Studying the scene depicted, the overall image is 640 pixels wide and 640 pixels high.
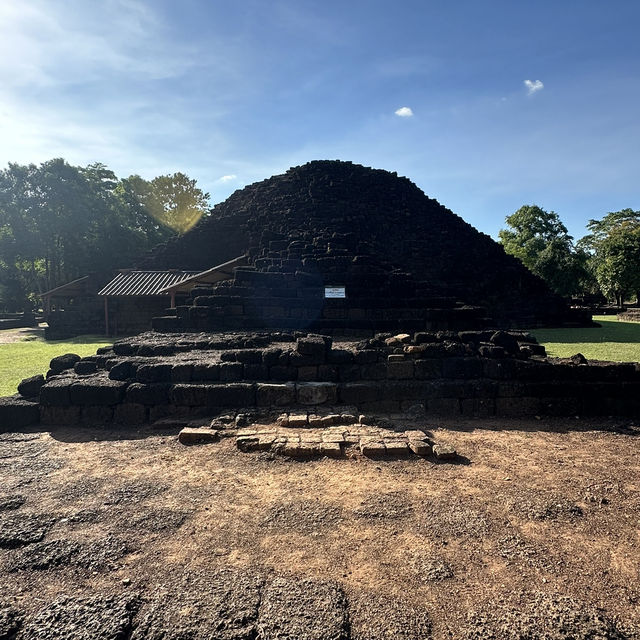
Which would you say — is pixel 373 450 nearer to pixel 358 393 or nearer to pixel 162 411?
pixel 358 393

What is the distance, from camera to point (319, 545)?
3.01m

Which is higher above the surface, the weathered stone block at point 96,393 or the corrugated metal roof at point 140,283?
the corrugated metal roof at point 140,283

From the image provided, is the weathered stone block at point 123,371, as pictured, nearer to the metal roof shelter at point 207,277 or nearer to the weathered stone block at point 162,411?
the weathered stone block at point 162,411

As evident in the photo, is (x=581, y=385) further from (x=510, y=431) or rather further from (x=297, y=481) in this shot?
(x=297, y=481)

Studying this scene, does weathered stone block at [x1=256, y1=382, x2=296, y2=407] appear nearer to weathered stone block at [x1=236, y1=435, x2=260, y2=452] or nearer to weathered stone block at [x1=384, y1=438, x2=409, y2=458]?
weathered stone block at [x1=236, y1=435, x2=260, y2=452]

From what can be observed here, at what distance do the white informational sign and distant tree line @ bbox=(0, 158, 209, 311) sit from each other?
62.2ft

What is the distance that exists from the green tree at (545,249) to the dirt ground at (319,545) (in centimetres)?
3251

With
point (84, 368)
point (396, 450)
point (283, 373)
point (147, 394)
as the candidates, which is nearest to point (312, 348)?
point (283, 373)

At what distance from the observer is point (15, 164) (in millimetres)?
27641

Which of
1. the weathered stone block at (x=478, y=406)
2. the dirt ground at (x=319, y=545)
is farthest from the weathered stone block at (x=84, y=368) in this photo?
the weathered stone block at (x=478, y=406)

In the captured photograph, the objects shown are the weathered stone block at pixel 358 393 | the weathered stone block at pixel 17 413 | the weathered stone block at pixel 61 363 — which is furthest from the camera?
the weathered stone block at pixel 61 363

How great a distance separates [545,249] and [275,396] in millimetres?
35923

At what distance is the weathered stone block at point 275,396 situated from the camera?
6.30 m

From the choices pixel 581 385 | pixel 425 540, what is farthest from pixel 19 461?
pixel 581 385
